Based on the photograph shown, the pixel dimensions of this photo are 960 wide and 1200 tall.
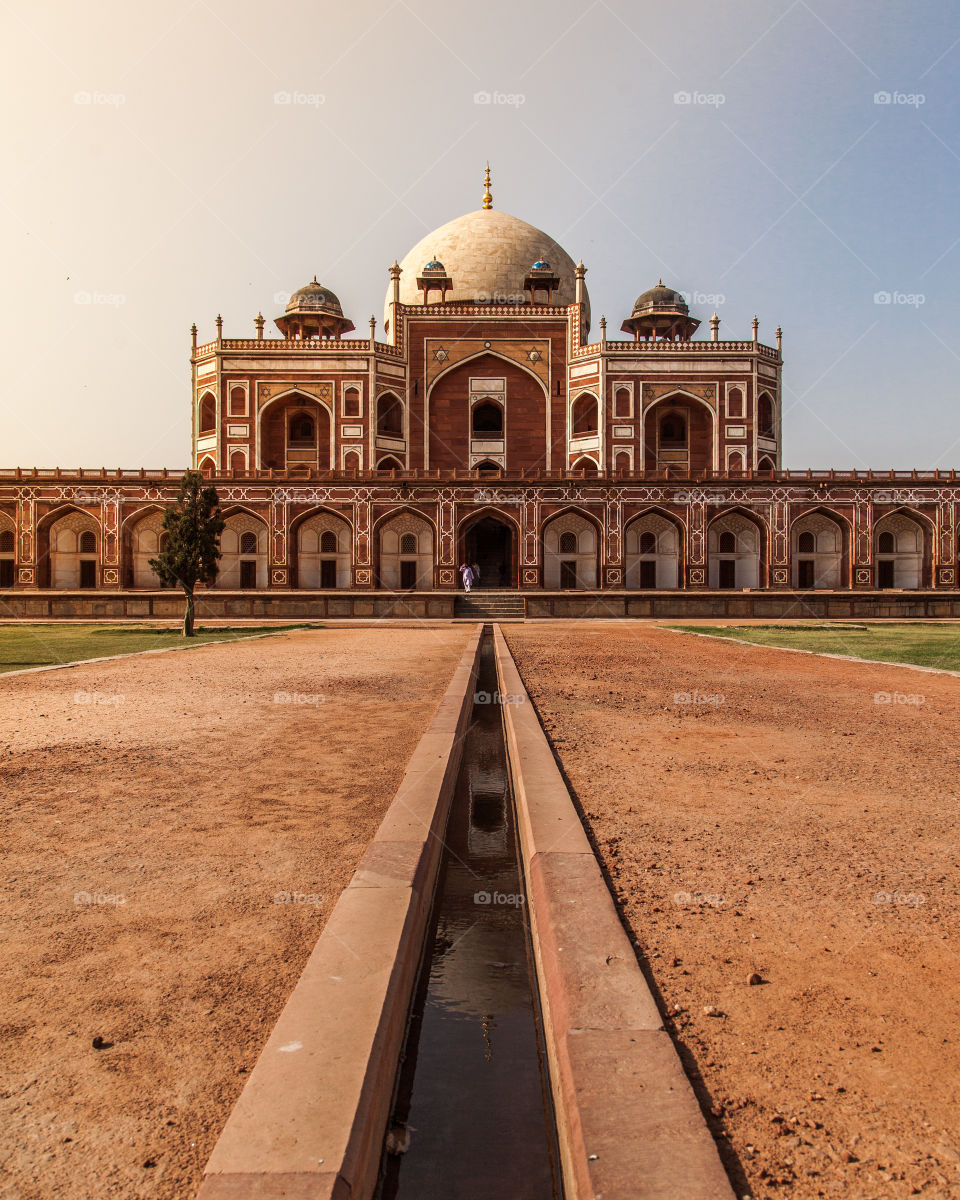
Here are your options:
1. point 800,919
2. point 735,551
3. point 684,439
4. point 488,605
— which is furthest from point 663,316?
point 800,919

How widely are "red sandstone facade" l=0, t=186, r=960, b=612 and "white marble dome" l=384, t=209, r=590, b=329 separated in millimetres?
127

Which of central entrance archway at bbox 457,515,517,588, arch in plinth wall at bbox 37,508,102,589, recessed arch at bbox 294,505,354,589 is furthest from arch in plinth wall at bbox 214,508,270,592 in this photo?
central entrance archway at bbox 457,515,517,588

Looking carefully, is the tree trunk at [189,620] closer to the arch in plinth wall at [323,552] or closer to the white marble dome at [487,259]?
the arch in plinth wall at [323,552]

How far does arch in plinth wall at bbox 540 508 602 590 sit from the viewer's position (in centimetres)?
3012

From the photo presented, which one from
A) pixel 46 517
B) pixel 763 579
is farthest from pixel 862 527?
pixel 46 517

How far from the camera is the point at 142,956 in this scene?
2.44m

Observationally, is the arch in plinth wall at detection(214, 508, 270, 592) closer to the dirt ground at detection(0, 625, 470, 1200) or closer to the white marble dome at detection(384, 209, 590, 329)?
the white marble dome at detection(384, 209, 590, 329)

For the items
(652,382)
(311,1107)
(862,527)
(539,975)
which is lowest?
(539,975)

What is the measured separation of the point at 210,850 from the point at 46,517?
30373 mm

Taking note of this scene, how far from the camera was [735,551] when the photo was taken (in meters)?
30.6

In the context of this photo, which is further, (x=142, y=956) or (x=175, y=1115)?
(x=142, y=956)

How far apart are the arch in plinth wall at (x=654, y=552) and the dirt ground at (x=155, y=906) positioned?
2424 cm

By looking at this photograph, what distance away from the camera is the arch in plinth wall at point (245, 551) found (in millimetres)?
29859

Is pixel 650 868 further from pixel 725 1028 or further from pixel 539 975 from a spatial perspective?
pixel 725 1028
